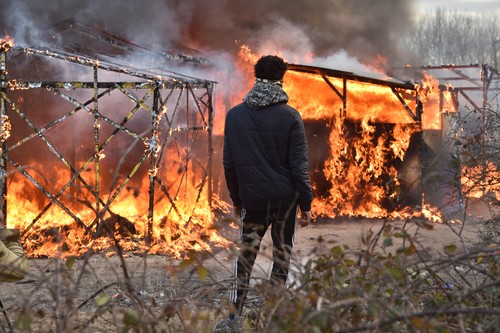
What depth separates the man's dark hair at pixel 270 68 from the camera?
15.1 ft

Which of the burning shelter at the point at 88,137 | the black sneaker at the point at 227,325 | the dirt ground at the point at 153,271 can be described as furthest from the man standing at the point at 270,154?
the burning shelter at the point at 88,137

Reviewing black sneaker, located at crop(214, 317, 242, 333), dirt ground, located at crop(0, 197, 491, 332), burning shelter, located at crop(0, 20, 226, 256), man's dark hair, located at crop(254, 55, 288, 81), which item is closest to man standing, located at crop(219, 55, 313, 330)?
man's dark hair, located at crop(254, 55, 288, 81)

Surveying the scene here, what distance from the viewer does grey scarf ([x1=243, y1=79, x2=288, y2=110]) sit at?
457 cm

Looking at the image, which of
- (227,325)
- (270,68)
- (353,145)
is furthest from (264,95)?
(353,145)

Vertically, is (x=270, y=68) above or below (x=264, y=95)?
above

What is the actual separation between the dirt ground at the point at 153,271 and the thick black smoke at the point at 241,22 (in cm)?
477

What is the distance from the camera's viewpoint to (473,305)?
10.2ft

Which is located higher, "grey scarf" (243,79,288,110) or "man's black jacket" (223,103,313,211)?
"grey scarf" (243,79,288,110)

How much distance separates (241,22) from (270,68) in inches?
469

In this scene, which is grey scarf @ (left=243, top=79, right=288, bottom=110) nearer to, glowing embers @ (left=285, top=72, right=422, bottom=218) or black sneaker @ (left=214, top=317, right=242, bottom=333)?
black sneaker @ (left=214, top=317, right=242, bottom=333)

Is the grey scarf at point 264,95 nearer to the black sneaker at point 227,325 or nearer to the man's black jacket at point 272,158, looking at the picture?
the man's black jacket at point 272,158

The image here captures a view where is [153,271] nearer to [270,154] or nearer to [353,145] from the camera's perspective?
[270,154]

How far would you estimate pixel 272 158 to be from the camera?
15.0 ft

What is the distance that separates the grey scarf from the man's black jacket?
0.05m
